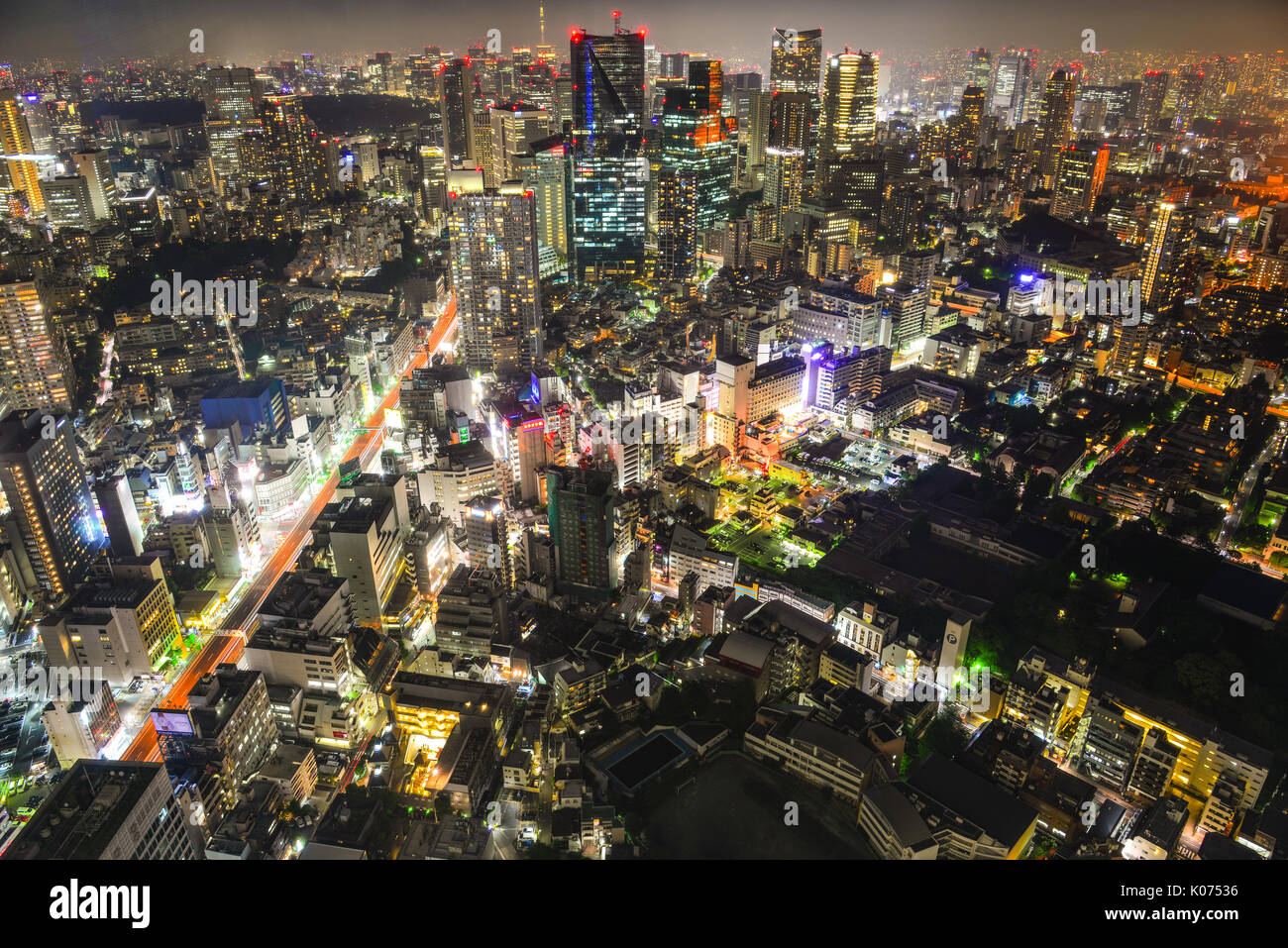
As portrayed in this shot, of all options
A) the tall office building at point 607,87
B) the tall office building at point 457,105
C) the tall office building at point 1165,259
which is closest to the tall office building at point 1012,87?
the tall office building at point 1165,259

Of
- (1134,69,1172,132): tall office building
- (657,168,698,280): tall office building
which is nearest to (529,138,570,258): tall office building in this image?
(657,168,698,280): tall office building

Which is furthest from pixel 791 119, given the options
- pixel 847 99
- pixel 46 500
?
pixel 46 500

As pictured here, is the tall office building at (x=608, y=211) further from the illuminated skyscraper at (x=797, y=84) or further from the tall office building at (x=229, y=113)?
the tall office building at (x=229, y=113)

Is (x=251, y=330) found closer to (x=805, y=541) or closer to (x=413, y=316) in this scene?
(x=413, y=316)

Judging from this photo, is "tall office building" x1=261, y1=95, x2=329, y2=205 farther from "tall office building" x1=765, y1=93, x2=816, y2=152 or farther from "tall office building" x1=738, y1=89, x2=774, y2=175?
"tall office building" x1=765, y1=93, x2=816, y2=152

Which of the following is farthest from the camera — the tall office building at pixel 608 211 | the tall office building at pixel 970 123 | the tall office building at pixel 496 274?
the tall office building at pixel 970 123

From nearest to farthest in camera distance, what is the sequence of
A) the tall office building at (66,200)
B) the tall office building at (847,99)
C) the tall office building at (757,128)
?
the tall office building at (66,200)
the tall office building at (757,128)
the tall office building at (847,99)
